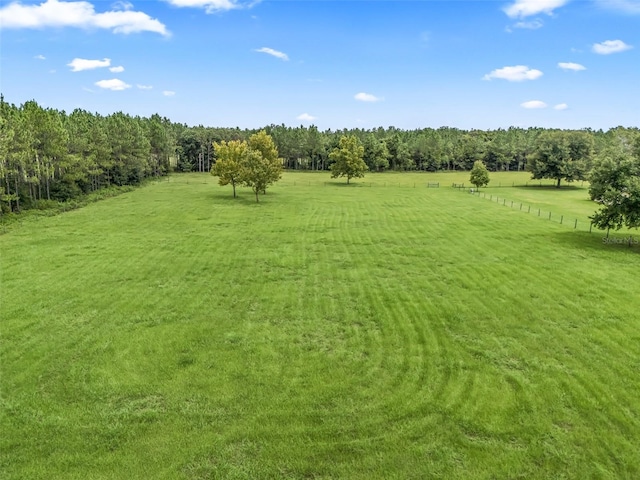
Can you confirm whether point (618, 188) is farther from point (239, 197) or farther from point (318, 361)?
point (239, 197)

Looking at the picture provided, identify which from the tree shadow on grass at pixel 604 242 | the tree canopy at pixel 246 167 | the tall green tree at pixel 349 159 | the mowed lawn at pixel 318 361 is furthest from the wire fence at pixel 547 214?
the tree canopy at pixel 246 167

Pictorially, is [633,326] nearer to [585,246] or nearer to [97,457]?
[585,246]

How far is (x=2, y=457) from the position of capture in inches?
378

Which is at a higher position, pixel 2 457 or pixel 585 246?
pixel 585 246

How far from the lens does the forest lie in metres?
43.1

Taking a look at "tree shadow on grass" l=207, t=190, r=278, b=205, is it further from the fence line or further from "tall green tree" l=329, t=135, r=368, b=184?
the fence line

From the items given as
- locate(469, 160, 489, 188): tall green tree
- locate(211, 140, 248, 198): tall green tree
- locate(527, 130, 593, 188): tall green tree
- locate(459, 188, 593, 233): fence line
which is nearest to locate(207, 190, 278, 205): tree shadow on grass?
locate(211, 140, 248, 198): tall green tree

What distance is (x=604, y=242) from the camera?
1227 inches

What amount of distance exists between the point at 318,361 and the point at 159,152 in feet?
302

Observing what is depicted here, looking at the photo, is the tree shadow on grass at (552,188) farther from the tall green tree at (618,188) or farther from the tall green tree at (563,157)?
the tall green tree at (618,188)

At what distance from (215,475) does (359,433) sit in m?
3.45

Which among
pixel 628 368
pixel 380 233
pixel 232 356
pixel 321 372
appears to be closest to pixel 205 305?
pixel 232 356

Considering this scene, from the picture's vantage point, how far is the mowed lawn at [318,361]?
9852 millimetres

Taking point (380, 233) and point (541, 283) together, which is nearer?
point (541, 283)
